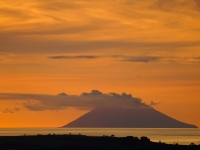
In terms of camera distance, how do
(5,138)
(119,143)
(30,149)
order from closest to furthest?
1. (30,149)
2. (119,143)
3. (5,138)

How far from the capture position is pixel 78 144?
9350 centimetres

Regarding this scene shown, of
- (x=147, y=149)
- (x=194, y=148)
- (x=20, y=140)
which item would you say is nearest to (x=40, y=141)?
(x=20, y=140)

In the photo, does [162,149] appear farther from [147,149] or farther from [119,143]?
[119,143]

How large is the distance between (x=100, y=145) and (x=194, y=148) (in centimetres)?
1621

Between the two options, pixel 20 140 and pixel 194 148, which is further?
pixel 20 140

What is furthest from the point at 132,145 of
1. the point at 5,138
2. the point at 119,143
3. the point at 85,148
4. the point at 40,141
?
the point at 5,138

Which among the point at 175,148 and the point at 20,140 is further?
A: the point at 20,140

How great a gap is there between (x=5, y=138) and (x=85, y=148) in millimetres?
20149

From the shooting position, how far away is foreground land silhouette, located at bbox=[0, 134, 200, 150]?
91181mm

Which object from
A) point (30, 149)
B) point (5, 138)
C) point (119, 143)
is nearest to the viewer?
point (30, 149)

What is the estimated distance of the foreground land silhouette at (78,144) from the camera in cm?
9118

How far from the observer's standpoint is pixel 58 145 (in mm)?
92688

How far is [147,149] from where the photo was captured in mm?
90500

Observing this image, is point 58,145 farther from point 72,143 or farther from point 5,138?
point 5,138
